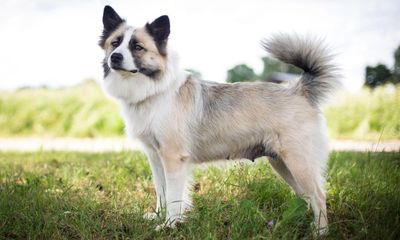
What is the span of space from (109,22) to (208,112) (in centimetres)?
118

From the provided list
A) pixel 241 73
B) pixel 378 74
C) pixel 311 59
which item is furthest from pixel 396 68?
pixel 241 73

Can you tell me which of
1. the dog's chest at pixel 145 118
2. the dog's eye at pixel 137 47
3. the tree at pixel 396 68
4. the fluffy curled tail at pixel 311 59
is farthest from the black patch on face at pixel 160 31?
the tree at pixel 396 68

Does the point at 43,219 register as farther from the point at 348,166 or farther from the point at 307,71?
the point at 348,166

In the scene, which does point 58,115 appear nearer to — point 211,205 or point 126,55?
point 126,55

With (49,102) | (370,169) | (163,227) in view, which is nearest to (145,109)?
(163,227)

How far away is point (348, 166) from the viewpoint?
15.7 feet

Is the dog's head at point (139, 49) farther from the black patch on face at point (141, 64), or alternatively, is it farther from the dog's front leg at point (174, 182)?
the dog's front leg at point (174, 182)

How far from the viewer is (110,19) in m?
3.57

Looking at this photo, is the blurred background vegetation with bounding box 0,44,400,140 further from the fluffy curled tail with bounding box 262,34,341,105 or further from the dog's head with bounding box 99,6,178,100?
the dog's head with bounding box 99,6,178,100

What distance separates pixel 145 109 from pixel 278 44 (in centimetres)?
121

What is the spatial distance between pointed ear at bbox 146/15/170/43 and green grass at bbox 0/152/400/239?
1377 mm

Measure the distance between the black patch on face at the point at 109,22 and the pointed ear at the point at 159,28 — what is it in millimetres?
340

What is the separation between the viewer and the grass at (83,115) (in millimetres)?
10461

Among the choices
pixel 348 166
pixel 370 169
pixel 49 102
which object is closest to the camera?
pixel 370 169
